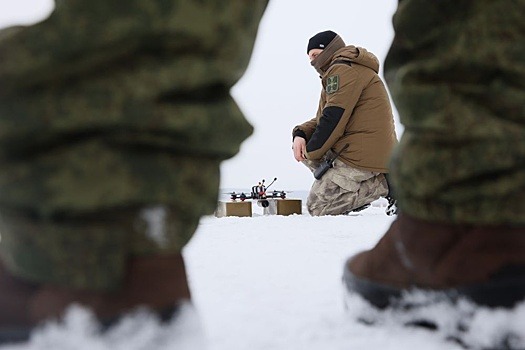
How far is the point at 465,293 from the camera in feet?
1.81

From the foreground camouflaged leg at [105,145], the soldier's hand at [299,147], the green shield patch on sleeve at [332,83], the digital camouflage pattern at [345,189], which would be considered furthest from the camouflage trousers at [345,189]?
the foreground camouflaged leg at [105,145]

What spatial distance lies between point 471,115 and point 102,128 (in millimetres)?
406

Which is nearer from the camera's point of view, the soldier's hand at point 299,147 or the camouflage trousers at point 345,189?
the camouflage trousers at point 345,189

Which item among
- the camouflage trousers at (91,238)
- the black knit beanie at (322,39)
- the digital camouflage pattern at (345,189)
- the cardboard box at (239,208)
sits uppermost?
the black knit beanie at (322,39)

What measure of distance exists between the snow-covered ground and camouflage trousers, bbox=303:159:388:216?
5.96 ft

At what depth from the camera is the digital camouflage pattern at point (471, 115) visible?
22.8 inches

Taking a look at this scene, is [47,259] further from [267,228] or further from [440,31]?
[267,228]

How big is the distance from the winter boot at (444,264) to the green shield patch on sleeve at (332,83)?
7.68 feet

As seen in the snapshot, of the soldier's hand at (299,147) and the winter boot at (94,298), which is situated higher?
the soldier's hand at (299,147)

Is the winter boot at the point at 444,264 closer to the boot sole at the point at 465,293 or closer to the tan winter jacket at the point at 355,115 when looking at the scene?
the boot sole at the point at 465,293

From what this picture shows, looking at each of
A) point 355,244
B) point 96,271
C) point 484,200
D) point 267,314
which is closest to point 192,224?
point 96,271

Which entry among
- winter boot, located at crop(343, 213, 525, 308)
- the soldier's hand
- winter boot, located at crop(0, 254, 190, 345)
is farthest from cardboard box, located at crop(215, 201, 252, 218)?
winter boot, located at crop(0, 254, 190, 345)

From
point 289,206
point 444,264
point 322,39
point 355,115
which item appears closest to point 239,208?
point 289,206

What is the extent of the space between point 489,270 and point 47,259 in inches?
18.0
